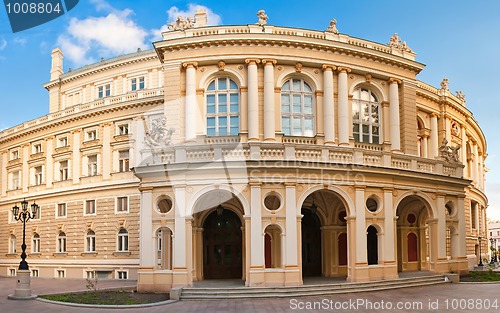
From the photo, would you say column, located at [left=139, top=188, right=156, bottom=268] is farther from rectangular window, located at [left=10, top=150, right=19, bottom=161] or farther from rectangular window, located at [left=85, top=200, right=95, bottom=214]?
rectangular window, located at [left=10, top=150, right=19, bottom=161]

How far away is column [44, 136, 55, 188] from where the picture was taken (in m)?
50.3

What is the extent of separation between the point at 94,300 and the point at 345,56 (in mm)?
22186

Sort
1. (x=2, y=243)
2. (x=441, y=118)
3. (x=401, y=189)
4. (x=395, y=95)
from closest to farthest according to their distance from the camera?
(x=401, y=189) < (x=395, y=95) < (x=441, y=118) < (x=2, y=243)

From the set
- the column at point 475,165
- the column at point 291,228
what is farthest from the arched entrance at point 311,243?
the column at point 475,165

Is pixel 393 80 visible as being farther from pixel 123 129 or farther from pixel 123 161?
pixel 123 161

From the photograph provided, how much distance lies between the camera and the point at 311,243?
34094 millimetres

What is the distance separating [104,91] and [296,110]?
26711 mm

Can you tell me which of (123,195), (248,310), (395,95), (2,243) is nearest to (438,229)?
(395,95)

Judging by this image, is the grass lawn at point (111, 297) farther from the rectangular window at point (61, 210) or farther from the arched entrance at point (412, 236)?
the rectangular window at point (61, 210)

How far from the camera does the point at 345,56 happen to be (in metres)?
36.6

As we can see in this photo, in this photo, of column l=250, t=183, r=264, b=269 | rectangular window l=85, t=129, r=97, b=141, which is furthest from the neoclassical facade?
rectangular window l=85, t=129, r=97, b=141

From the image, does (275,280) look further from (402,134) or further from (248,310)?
(402,134)

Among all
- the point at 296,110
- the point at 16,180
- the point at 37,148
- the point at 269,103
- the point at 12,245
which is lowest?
the point at 12,245

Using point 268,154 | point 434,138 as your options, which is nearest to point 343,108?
point 268,154
